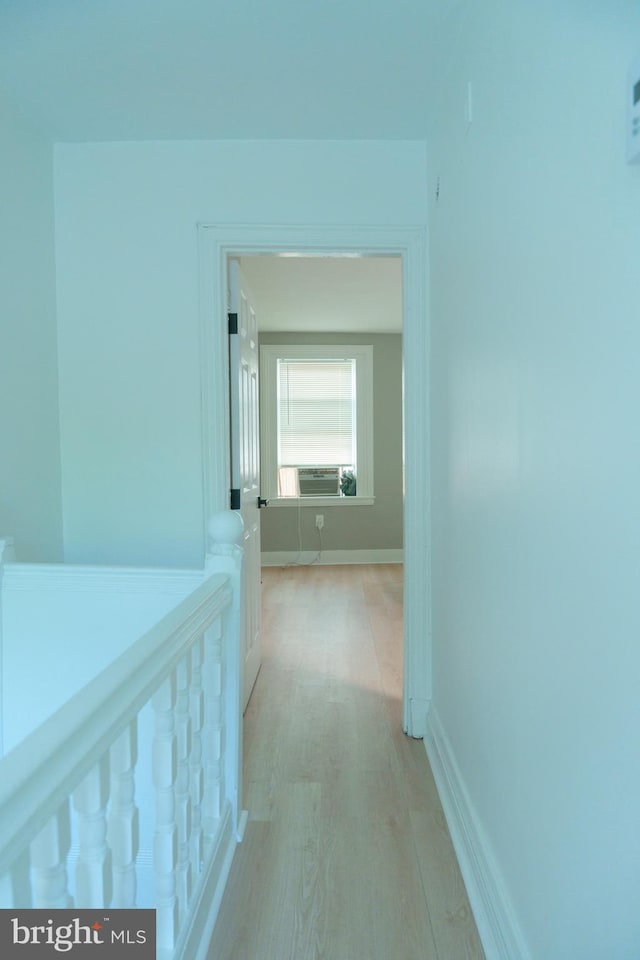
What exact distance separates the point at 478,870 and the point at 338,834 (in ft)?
1.58

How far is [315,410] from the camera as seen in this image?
577 cm

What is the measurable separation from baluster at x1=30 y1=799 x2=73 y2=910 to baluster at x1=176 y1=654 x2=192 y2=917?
47cm

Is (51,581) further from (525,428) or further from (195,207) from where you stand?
(195,207)

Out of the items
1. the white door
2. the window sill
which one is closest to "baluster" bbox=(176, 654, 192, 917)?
the white door

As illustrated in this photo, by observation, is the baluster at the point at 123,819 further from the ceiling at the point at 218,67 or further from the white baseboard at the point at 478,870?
the ceiling at the point at 218,67

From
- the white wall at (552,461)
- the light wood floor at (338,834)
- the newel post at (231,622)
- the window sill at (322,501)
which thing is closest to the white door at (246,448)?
the light wood floor at (338,834)

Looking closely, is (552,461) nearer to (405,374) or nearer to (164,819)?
(164,819)

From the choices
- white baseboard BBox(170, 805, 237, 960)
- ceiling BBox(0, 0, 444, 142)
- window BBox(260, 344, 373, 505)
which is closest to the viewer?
white baseboard BBox(170, 805, 237, 960)

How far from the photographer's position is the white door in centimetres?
250

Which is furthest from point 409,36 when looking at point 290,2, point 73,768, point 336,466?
point 336,466

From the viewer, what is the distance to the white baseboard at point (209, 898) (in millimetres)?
1217

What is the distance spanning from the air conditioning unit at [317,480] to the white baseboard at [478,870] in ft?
12.8

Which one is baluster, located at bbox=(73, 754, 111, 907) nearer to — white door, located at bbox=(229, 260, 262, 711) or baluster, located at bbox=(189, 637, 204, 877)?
baluster, located at bbox=(189, 637, 204, 877)

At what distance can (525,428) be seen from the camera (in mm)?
1146
